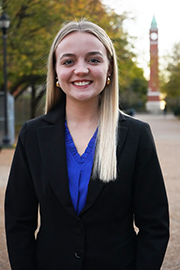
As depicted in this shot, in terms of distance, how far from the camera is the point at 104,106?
213 centimetres

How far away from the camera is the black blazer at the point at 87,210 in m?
1.97

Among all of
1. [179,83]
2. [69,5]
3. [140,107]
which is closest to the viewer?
[69,5]

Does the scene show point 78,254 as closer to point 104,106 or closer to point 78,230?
point 78,230

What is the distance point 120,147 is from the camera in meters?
2.03

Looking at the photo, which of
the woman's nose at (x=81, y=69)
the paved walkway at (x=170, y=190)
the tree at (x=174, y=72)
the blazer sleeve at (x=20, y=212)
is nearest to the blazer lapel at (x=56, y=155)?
the blazer sleeve at (x=20, y=212)

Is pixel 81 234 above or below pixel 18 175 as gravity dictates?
below

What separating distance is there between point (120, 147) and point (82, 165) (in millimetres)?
225

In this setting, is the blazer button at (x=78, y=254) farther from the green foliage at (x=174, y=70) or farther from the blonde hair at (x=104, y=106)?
the green foliage at (x=174, y=70)

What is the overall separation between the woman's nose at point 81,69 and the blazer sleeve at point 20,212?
1.56ft

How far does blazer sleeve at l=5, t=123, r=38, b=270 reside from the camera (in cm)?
206

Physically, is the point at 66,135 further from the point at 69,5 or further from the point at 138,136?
the point at 69,5

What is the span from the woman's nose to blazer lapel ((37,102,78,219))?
31 centimetres

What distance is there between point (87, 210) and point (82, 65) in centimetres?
75

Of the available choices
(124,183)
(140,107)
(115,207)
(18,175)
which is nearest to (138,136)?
(124,183)
